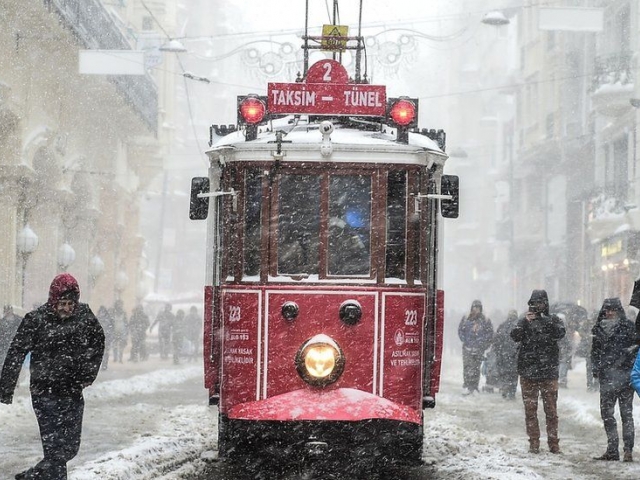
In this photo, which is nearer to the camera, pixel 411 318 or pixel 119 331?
pixel 411 318

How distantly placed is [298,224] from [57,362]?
233 centimetres

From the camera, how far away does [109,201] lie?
41969 mm

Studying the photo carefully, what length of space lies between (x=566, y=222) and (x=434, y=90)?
42.6m

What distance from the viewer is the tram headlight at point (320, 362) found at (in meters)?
10.4

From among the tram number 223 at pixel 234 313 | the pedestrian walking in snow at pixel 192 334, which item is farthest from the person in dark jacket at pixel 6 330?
the pedestrian walking in snow at pixel 192 334

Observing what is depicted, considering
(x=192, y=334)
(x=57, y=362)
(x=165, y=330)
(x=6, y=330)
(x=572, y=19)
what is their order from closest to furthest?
1. (x=57, y=362)
2. (x=572, y=19)
3. (x=6, y=330)
4. (x=192, y=334)
5. (x=165, y=330)

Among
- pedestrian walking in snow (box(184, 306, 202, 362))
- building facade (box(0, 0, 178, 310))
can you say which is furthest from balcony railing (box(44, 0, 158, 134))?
pedestrian walking in snow (box(184, 306, 202, 362))

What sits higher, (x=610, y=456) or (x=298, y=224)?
(x=298, y=224)

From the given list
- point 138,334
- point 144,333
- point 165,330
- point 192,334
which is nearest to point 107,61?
point 138,334

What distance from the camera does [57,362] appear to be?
31.3ft

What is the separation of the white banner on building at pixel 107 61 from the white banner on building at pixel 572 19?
7.01 m

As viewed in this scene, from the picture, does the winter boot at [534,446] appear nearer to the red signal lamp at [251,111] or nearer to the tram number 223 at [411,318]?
the tram number 223 at [411,318]

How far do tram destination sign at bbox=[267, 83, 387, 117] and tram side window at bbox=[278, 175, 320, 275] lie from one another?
55cm

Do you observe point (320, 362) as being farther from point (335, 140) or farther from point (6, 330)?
point (6, 330)
